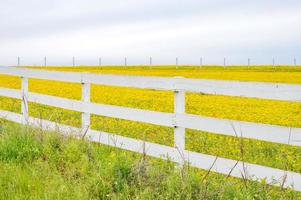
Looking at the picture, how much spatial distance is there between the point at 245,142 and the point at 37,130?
4.81 meters

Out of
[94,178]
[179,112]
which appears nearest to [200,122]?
[179,112]

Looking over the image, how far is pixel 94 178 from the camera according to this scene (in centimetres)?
592

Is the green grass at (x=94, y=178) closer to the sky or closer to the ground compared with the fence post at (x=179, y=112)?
closer to the ground

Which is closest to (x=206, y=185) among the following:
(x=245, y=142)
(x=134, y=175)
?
(x=134, y=175)

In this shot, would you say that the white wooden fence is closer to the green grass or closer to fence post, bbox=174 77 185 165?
fence post, bbox=174 77 185 165

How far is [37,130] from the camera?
897 centimetres

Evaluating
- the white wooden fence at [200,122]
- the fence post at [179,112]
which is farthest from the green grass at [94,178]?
the fence post at [179,112]

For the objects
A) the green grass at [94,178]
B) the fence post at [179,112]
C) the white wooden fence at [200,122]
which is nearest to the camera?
the green grass at [94,178]

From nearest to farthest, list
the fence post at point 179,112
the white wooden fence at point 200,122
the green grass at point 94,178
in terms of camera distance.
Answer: the green grass at point 94,178
the white wooden fence at point 200,122
the fence post at point 179,112

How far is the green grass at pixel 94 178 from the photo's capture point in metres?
5.49

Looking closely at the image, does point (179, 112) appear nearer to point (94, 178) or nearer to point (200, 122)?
point (200, 122)

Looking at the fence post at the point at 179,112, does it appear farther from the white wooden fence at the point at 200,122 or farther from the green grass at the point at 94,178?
the green grass at the point at 94,178

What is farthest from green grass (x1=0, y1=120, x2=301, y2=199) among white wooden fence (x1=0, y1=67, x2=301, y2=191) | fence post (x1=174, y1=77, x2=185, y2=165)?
fence post (x1=174, y1=77, x2=185, y2=165)

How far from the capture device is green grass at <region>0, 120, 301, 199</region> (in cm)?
549
